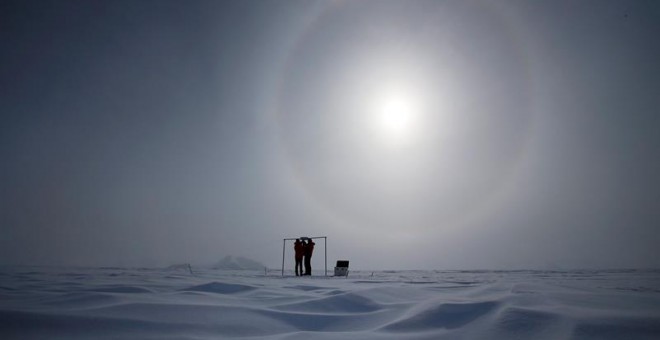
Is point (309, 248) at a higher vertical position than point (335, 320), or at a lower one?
higher

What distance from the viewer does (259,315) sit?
393 centimetres

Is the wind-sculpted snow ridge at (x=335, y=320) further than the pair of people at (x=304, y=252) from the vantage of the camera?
No

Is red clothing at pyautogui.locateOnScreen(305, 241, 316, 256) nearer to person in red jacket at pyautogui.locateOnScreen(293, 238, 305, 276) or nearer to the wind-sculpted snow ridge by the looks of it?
person in red jacket at pyautogui.locateOnScreen(293, 238, 305, 276)

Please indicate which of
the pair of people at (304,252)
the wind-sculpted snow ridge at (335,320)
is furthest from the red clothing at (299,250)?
the wind-sculpted snow ridge at (335,320)

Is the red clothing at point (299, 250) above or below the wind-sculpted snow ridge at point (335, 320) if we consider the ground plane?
above

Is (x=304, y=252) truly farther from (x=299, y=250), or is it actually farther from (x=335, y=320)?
(x=335, y=320)

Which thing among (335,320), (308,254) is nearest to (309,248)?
(308,254)

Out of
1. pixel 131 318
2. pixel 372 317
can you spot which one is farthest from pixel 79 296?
pixel 372 317

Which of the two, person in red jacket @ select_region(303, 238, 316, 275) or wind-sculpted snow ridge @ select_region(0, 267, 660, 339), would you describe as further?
person in red jacket @ select_region(303, 238, 316, 275)

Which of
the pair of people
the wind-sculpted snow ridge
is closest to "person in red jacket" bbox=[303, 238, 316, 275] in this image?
the pair of people

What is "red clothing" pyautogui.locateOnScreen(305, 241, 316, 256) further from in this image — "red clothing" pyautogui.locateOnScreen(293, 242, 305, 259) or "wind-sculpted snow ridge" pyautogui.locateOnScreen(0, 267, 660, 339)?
"wind-sculpted snow ridge" pyautogui.locateOnScreen(0, 267, 660, 339)

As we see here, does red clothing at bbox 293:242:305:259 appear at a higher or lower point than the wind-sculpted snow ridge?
higher

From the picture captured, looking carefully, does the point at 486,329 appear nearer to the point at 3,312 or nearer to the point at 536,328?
the point at 536,328

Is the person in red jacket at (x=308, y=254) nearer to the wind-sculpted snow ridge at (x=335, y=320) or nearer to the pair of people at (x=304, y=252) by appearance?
the pair of people at (x=304, y=252)
